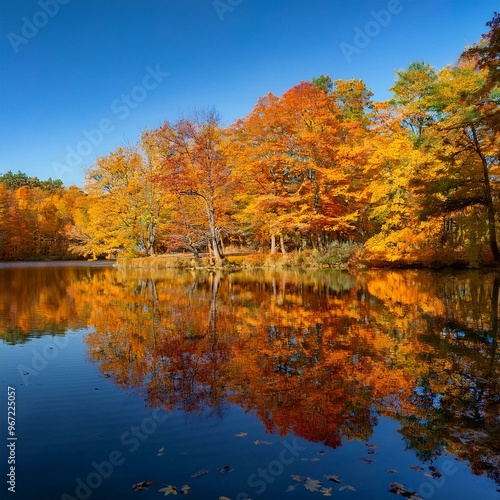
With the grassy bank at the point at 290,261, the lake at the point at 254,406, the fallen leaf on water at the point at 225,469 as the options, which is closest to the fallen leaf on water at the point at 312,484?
the lake at the point at 254,406

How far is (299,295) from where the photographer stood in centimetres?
1830

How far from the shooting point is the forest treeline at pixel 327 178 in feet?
77.0

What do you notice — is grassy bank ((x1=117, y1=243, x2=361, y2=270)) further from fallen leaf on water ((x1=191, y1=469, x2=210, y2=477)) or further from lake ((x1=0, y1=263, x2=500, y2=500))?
fallen leaf on water ((x1=191, y1=469, x2=210, y2=477))

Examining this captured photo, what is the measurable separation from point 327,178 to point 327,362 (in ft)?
83.9

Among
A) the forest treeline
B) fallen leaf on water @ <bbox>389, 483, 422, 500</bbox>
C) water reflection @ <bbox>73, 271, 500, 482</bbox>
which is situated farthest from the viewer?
the forest treeline

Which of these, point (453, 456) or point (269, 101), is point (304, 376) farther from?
point (269, 101)

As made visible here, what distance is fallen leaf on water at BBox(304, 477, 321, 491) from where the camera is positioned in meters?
4.26

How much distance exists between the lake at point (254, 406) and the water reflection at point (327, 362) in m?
0.04

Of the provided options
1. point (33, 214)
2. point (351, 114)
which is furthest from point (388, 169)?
point (33, 214)

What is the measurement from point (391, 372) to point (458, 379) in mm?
1105

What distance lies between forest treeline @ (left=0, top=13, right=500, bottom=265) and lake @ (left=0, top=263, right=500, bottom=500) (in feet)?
43.1

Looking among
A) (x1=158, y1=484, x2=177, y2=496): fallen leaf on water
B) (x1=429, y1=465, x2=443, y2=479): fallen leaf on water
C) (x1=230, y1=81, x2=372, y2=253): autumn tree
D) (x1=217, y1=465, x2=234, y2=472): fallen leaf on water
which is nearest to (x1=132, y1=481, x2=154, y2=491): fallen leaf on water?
(x1=158, y1=484, x2=177, y2=496): fallen leaf on water

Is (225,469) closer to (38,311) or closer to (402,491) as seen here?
(402,491)

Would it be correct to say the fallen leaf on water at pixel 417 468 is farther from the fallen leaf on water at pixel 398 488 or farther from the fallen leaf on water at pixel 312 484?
the fallen leaf on water at pixel 312 484
